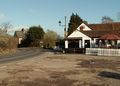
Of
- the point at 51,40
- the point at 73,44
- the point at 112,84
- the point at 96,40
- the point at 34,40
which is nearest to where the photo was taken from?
the point at 112,84

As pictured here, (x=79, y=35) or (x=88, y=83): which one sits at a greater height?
(x=79, y=35)

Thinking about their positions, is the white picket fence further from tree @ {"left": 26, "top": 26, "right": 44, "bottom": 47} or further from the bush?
tree @ {"left": 26, "top": 26, "right": 44, "bottom": 47}

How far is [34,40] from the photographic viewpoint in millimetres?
104438

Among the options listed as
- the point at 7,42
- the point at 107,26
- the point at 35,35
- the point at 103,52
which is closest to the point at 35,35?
the point at 35,35

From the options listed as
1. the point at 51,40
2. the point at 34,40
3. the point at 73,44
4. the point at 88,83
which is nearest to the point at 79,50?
the point at 73,44

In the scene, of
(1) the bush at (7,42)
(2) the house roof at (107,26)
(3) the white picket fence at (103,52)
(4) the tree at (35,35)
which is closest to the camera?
(3) the white picket fence at (103,52)

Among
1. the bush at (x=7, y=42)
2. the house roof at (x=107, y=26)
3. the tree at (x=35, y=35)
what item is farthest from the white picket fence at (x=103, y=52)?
the tree at (x=35, y=35)

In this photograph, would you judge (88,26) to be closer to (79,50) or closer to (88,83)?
(79,50)

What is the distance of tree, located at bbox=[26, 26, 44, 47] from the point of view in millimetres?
103875

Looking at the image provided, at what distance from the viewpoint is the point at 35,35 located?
341 feet

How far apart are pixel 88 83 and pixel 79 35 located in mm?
47266

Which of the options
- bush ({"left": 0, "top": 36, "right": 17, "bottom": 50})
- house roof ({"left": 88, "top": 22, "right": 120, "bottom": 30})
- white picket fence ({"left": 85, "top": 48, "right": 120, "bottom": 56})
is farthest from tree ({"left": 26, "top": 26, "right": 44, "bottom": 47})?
white picket fence ({"left": 85, "top": 48, "right": 120, "bottom": 56})

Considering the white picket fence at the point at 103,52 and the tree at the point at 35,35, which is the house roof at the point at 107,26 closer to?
the white picket fence at the point at 103,52

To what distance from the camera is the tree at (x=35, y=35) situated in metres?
104
